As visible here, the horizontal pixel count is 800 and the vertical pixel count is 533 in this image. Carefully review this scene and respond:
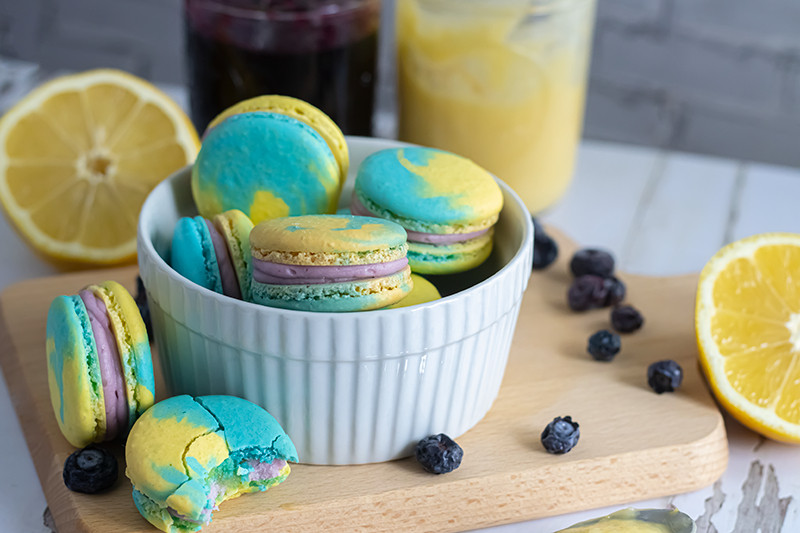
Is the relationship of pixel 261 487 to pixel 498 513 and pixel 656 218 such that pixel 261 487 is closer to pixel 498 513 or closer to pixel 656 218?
pixel 498 513

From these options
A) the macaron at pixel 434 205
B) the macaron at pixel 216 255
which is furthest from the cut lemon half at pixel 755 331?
the macaron at pixel 216 255

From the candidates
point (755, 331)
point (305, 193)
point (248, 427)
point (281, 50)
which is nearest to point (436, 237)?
point (305, 193)

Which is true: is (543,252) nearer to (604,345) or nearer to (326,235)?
(604,345)

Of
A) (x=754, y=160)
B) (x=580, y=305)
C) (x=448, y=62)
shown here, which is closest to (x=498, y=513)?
(x=580, y=305)

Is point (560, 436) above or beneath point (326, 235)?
beneath

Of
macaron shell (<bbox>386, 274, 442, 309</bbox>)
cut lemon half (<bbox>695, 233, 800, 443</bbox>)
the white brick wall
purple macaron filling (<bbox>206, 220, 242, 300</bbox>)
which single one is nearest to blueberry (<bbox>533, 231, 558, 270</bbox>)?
cut lemon half (<bbox>695, 233, 800, 443</bbox>)

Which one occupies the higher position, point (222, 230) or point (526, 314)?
point (222, 230)
